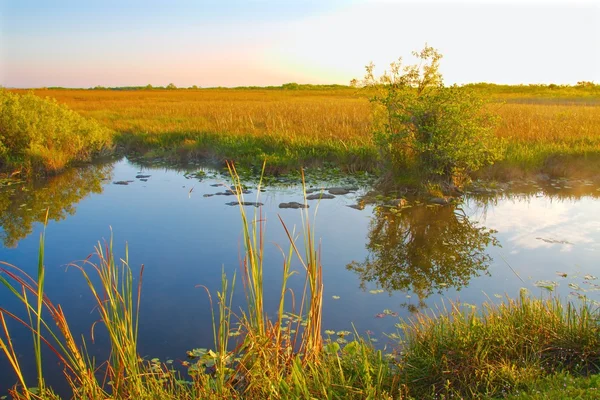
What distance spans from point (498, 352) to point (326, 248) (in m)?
3.31

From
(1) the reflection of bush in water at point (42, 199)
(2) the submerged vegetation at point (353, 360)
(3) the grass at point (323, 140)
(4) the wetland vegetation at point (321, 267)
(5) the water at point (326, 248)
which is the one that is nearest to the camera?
(2) the submerged vegetation at point (353, 360)

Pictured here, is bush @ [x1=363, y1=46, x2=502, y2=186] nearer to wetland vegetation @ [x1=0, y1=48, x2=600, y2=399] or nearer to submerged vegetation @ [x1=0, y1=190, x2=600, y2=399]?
wetland vegetation @ [x1=0, y1=48, x2=600, y2=399]

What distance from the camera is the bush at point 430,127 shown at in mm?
8273

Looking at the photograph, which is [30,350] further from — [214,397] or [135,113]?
[135,113]

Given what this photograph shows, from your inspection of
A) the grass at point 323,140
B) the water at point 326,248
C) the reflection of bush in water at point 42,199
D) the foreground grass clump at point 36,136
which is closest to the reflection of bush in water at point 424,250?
the water at point 326,248

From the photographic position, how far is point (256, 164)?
11.5 metres

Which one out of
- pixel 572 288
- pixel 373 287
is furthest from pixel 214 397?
pixel 572 288

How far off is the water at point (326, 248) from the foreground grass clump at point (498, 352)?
73 centimetres

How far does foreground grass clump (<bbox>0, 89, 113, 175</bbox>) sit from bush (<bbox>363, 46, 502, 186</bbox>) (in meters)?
7.63

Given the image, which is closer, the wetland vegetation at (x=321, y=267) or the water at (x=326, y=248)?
the wetland vegetation at (x=321, y=267)

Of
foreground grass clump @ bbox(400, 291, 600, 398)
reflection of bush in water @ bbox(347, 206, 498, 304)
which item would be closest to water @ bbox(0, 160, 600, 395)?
reflection of bush in water @ bbox(347, 206, 498, 304)

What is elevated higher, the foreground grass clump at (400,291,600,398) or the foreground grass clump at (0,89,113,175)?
the foreground grass clump at (0,89,113,175)

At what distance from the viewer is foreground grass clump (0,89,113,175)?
10.9 m

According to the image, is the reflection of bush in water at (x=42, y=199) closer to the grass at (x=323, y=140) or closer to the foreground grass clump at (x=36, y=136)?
the foreground grass clump at (x=36, y=136)
